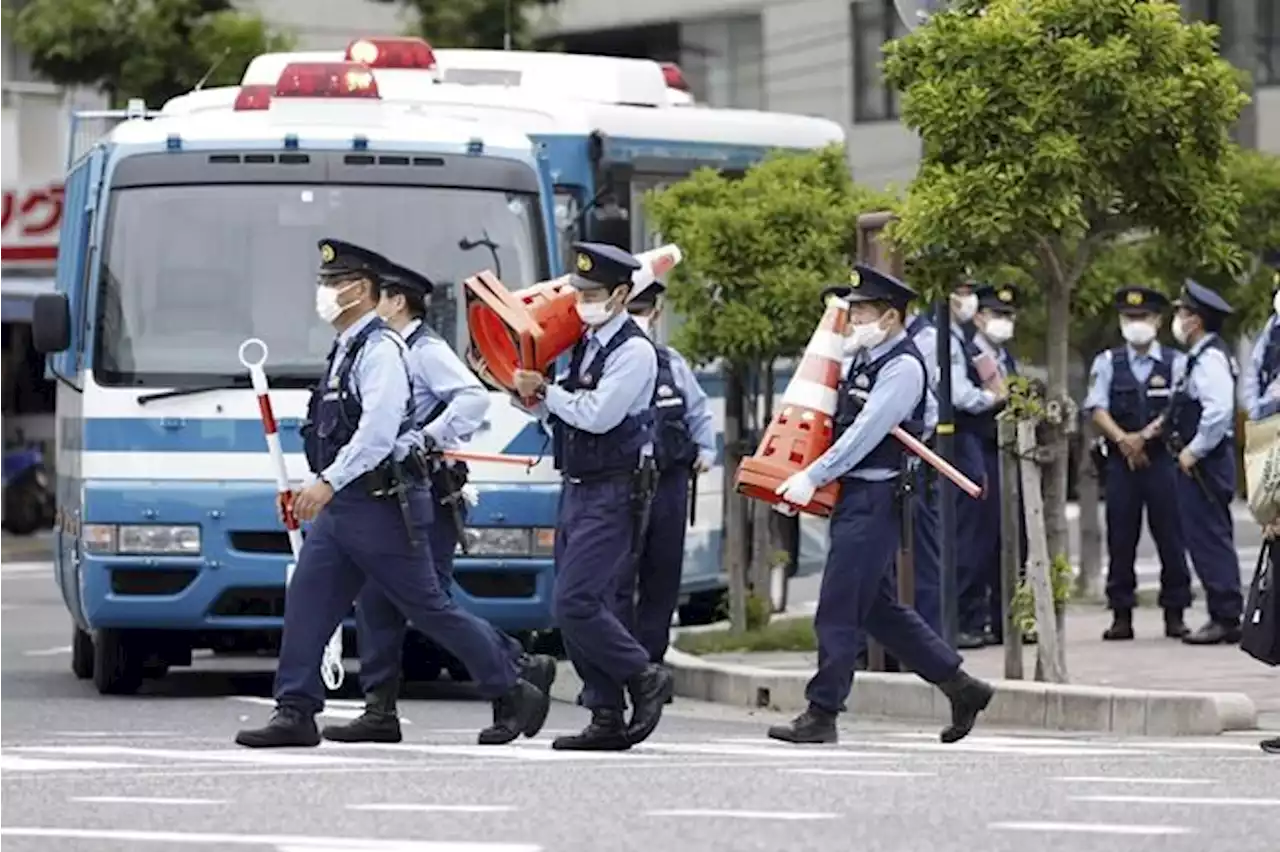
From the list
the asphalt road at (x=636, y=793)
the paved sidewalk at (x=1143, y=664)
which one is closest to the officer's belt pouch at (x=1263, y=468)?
the asphalt road at (x=636, y=793)

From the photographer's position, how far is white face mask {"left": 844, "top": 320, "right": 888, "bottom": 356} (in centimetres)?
1420

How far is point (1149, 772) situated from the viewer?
12.2 meters

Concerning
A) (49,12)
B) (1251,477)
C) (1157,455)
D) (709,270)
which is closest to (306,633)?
(1251,477)

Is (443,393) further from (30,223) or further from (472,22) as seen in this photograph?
(30,223)

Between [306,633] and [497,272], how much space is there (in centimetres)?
432

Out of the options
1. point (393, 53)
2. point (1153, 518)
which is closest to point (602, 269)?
point (1153, 518)

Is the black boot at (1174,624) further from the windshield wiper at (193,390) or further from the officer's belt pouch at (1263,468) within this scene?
the officer's belt pouch at (1263,468)

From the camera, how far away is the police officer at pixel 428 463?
14086 millimetres

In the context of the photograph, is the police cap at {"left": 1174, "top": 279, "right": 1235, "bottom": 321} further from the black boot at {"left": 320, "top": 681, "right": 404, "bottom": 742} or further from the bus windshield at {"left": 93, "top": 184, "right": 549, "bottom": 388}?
the black boot at {"left": 320, "top": 681, "right": 404, "bottom": 742}

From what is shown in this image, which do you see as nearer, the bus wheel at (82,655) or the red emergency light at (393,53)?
the bus wheel at (82,655)

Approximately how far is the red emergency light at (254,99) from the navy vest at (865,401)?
4.97 meters

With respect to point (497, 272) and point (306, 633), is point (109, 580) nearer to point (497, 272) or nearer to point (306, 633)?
point (497, 272)

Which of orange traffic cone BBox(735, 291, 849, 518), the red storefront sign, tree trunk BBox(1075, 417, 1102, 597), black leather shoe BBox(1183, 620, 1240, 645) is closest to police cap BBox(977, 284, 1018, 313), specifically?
black leather shoe BBox(1183, 620, 1240, 645)

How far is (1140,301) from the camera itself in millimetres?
20062
